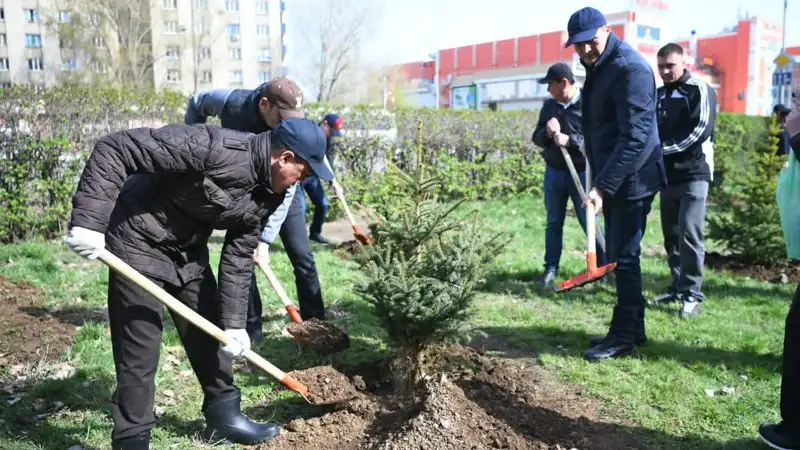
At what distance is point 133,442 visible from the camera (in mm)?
2836

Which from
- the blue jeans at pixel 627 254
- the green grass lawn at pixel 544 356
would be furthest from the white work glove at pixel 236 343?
the blue jeans at pixel 627 254

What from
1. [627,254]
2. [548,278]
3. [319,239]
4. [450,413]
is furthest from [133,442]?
[319,239]

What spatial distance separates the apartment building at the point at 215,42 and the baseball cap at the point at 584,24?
3438 centimetres

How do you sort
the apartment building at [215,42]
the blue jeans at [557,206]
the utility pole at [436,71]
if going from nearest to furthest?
1. the blue jeans at [557,206]
2. the apartment building at [215,42]
3. the utility pole at [436,71]

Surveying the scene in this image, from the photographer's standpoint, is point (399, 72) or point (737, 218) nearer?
point (737, 218)

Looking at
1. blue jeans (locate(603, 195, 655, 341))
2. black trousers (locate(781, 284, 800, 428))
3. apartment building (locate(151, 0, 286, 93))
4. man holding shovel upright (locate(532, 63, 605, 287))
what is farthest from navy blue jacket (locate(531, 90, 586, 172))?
apartment building (locate(151, 0, 286, 93))

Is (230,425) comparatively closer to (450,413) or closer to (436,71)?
(450,413)

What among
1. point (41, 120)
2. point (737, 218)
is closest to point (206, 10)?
point (41, 120)

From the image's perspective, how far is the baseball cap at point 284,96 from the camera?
13.0 feet

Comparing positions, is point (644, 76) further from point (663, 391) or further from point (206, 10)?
point (206, 10)

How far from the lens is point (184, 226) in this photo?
2883mm

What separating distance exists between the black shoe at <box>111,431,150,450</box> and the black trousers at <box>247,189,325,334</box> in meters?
1.76

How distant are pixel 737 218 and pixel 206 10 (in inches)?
1767

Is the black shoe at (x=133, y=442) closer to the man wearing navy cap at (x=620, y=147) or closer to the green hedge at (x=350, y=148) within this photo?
the man wearing navy cap at (x=620, y=147)
